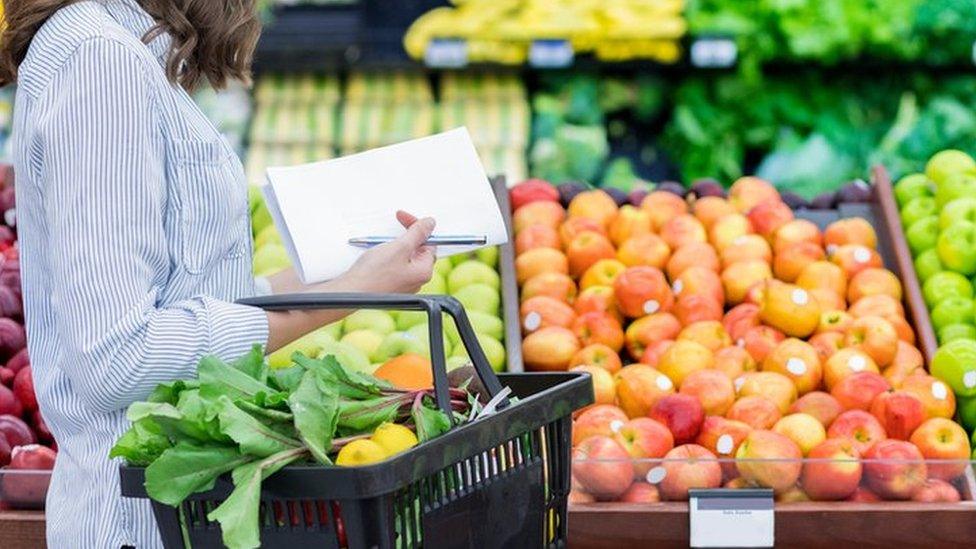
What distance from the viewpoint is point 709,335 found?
122 inches

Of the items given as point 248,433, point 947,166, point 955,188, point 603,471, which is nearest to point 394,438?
point 248,433

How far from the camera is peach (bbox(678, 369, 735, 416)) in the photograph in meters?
2.77

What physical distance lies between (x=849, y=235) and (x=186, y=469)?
91.7 inches

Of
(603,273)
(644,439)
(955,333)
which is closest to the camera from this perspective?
(644,439)

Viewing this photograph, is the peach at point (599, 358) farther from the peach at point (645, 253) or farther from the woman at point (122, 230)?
the woman at point (122, 230)

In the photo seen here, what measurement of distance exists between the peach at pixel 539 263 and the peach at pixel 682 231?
0.25 metres

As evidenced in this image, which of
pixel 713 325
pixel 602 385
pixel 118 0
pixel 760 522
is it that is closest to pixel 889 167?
pixel 713 325

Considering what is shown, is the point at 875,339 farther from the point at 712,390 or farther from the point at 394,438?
the point at 394,438

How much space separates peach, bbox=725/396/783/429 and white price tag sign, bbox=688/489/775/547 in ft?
1.15

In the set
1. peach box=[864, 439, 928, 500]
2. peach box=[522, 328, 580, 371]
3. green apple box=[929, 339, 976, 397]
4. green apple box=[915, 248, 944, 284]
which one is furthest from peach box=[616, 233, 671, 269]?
peach box=[864, 439, 928, 500]

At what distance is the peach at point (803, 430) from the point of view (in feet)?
8.55

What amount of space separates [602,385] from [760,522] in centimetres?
62

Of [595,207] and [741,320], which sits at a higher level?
[595,207]

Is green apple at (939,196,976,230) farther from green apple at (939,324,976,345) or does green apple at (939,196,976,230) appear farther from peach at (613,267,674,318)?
peach at (613,267,674,318)
